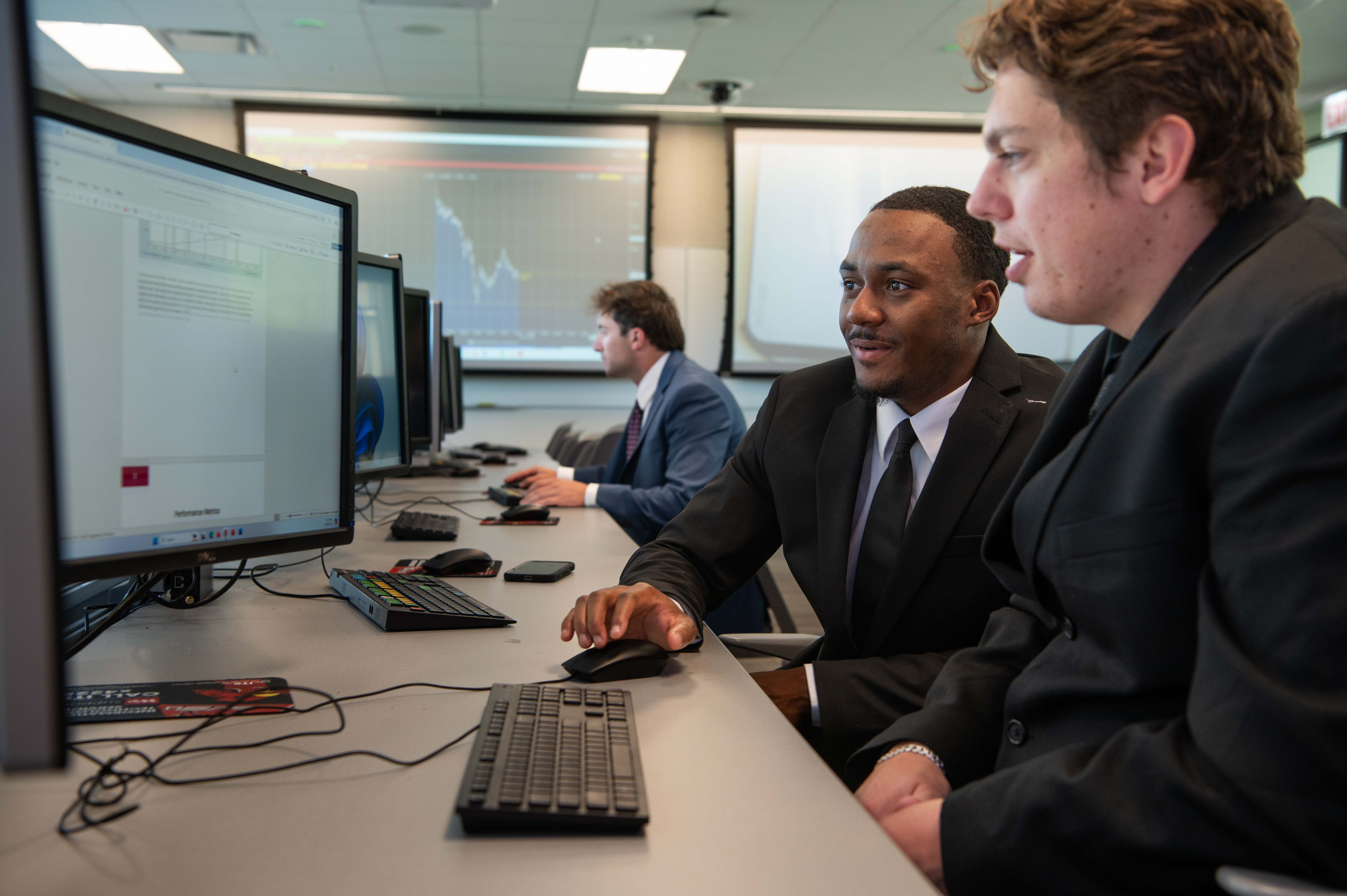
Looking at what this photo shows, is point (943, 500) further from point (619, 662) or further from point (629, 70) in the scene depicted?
point (629, 70)

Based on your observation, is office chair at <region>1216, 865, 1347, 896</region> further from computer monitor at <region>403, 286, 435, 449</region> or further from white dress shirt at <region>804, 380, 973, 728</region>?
computer monitor at <region>403, 286, 435, 449</region>

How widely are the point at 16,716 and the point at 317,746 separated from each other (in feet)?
1.04

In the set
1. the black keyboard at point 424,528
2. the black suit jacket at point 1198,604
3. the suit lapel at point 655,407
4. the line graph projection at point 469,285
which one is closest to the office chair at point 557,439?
the line graph projection at point 469,285

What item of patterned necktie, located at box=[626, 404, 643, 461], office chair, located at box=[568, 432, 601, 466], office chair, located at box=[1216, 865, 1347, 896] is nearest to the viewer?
office chair, located at box=[1216, 865, 1347, 896]

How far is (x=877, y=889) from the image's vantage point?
59cm

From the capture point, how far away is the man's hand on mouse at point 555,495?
2.43 meters

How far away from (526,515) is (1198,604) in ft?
5.13

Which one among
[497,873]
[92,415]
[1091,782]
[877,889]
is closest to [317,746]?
[497,873]

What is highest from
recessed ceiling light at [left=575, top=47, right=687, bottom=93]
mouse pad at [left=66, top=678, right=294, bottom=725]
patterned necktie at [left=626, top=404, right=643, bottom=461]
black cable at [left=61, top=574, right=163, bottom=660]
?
recessed ceiling light at [left=575, top=47, right=687, bottom=93]

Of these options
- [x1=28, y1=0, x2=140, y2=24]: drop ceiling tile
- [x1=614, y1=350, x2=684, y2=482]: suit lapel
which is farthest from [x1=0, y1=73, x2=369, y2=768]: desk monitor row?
[x1=28, y1=0, x2=140, y2=24]: drop ceiling tile

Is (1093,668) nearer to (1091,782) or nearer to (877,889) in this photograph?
(1091,782)

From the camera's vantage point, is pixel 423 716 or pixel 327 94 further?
pixel 327 94

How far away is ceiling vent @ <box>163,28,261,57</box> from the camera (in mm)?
4508

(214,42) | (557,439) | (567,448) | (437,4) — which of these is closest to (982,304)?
(567,448)
